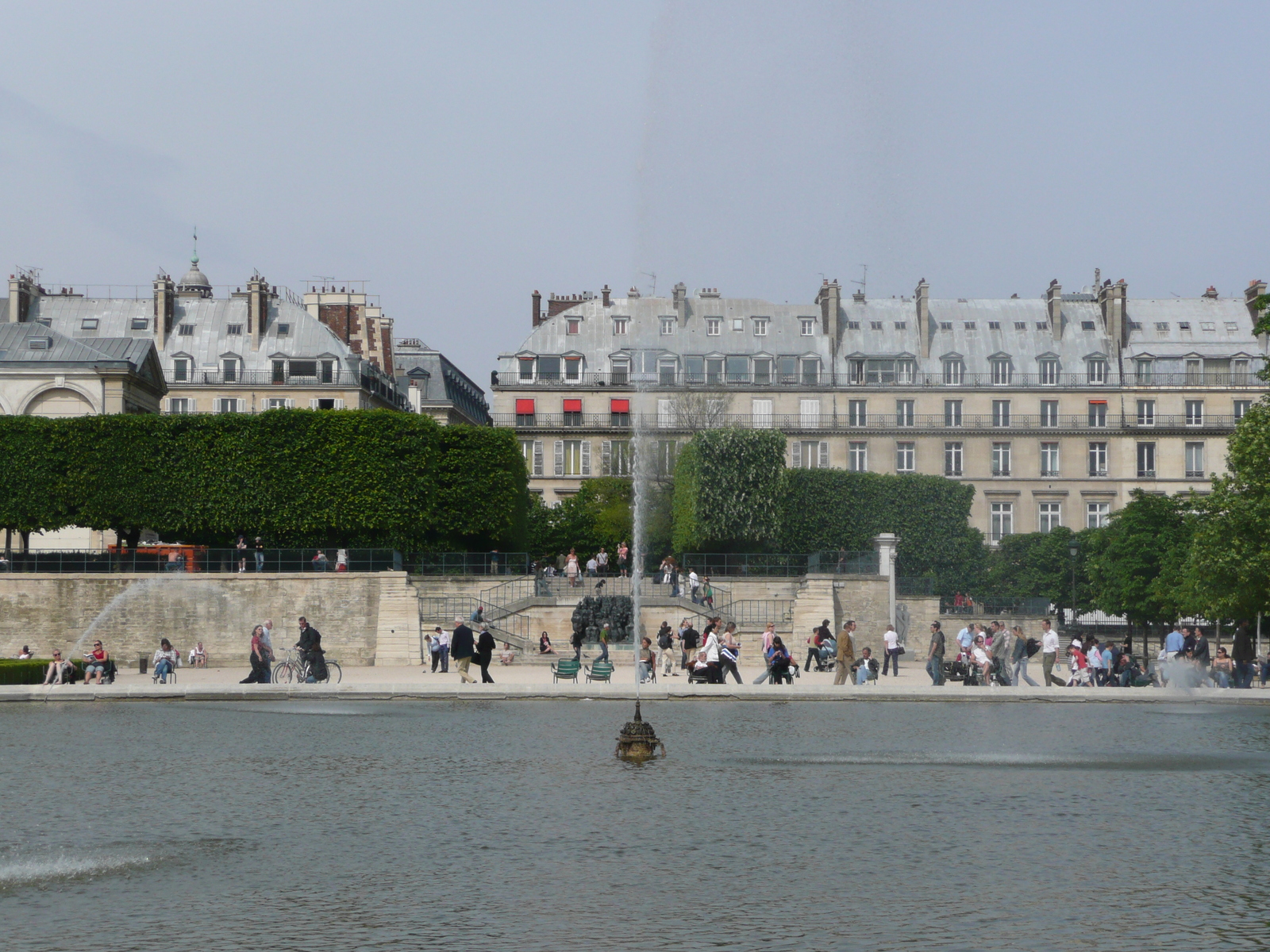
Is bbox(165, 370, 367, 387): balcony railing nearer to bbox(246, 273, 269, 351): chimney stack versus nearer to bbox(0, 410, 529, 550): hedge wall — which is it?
bbox(246, 273, 269, 351): chimney stack

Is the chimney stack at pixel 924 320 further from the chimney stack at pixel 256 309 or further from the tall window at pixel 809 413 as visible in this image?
the chimney stack at pixel 256 309

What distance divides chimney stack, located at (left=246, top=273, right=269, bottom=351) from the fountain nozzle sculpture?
206 ft

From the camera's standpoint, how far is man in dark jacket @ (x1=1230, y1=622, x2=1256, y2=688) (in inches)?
1272

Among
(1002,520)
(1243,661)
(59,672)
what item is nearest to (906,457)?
(1002,520)

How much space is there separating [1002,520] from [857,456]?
820cm

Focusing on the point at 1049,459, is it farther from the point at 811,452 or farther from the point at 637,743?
the point at 637,743

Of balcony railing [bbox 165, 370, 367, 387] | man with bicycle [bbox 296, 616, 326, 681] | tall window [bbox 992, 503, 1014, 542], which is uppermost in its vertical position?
balcony railing [bbox 165, 370, 367, 387]

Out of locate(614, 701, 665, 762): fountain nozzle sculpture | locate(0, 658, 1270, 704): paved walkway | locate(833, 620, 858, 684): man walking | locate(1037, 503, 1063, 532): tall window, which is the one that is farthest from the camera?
locate(1037, 503, 1063, 532): tall window

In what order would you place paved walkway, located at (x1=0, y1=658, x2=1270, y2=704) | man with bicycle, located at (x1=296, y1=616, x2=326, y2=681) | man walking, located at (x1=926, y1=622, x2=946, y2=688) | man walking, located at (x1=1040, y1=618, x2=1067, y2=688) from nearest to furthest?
paved walkway, located at (x1=0, y1=658, x2=1270, y2=704) → man with bicycle, located at (x1=296, y1=616, x2=326, y2=681) → man walking, located at (x1=926, y1=622, x2=946, y2=688) → man walking, located at (x1=1040, y1=618, x2=1067, y2=688)

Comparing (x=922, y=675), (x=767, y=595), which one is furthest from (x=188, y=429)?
(x=922, y=675)

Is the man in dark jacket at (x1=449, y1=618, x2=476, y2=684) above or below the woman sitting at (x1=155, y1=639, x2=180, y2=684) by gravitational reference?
above

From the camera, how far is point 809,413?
263 ft

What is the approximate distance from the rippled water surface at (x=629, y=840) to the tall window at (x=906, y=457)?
58493mm

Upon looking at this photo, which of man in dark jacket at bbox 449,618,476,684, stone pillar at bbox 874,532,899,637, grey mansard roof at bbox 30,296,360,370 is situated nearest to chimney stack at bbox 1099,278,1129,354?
stone pillar at bbox 874,532,899,637
